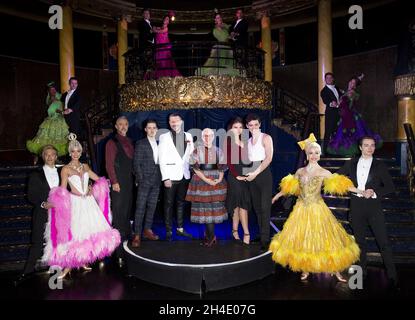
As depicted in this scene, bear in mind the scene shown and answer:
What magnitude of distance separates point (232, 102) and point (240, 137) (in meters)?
3.71

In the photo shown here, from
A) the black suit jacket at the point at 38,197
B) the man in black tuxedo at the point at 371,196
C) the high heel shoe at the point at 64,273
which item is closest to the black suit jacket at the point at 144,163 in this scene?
the black suit jacket at the point at 38,197

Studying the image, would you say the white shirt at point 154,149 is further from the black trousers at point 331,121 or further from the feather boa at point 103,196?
the black trousers at point 331,121

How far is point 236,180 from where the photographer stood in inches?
168

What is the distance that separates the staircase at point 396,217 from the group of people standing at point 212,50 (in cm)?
340

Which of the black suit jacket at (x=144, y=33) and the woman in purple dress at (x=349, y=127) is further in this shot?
the black suit jacket at (x=144, y=33)

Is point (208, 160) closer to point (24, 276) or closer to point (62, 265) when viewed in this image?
point (62, 265)

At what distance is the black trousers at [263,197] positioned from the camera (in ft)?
13.7

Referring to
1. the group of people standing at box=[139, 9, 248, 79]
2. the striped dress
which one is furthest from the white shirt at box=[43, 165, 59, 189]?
the group of people standing at box=[139, 9, 248, 79]

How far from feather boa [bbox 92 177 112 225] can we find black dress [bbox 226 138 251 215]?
1.47 meters

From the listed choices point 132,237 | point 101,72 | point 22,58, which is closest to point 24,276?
point 132,237

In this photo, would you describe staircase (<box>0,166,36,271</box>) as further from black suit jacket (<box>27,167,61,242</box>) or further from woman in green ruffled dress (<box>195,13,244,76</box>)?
woman in green ruffled dress (<box>195,13,244,76</box>)

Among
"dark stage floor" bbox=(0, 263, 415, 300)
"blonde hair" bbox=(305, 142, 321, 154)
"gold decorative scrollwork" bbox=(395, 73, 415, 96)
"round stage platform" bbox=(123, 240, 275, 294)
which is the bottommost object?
"dark stage floor" bbox=(0, 263, 415, 300)

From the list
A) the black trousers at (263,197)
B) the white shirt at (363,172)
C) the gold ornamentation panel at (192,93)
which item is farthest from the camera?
the gold ornamentation panel at (192,93)

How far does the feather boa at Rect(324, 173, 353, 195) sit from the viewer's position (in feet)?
12.4
